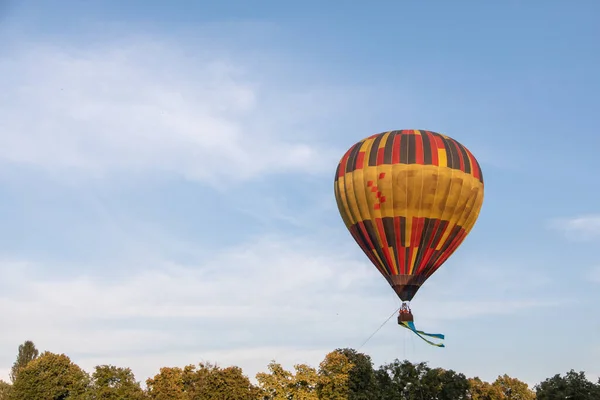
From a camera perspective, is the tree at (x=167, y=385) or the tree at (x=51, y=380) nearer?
the tree at (x=167, y=385)

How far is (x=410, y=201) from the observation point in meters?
54.4

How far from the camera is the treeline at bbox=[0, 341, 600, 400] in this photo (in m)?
67.9

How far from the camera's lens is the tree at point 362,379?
69.9m

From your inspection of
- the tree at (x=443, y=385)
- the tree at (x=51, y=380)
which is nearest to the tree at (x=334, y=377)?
the tree at (x=443, y=385)

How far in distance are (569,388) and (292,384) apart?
2352cm

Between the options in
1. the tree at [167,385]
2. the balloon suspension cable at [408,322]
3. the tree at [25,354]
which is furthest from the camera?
the tree at [25,354]

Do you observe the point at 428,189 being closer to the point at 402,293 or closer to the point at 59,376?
the point at 402,293

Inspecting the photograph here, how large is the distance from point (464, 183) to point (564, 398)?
22.7 meters

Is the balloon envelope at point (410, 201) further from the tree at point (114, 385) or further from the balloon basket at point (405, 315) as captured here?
the tree at point (114, 385)

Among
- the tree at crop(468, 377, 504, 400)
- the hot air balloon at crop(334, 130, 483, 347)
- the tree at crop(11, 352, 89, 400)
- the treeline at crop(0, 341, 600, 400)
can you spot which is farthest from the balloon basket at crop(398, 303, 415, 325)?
the tree at crop(11, 352, 89, 400)

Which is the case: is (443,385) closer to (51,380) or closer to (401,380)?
(401,380)

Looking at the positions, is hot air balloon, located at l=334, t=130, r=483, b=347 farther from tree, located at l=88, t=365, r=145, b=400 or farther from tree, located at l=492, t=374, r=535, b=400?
tree, located at l=88, t=365, r=145, b=400

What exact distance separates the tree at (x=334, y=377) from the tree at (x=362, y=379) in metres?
0.62

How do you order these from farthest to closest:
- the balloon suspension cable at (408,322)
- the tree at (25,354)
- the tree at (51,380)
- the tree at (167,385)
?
the tree at (25,354), the tree at (51,380), the tree at (167,385), the balloon suspension cable at (408,322)
